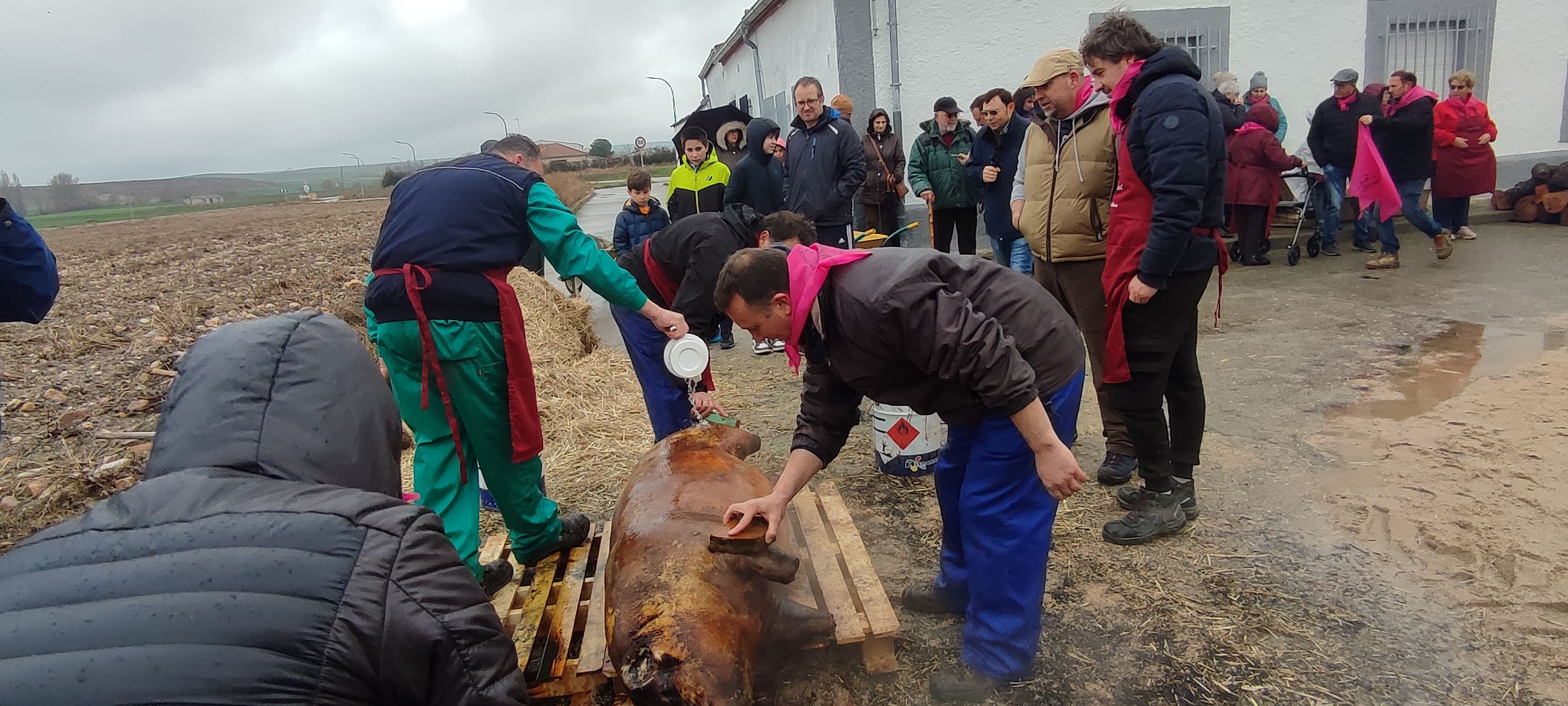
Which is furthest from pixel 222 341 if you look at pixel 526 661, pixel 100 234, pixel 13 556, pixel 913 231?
pixel 100 234

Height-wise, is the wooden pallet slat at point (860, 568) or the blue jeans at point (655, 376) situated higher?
the blue jeans at point (655, 376)

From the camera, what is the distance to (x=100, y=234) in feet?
81.9

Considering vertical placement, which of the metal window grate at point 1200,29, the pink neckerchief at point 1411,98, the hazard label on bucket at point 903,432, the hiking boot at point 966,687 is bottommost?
the hiking boot at point 966,687

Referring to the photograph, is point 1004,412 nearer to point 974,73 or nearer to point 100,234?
point 974,73

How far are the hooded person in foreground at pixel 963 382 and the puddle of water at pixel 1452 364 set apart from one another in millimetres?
3076

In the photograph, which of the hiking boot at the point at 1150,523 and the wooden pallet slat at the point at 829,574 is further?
the hiking boot at the point at 1150,523

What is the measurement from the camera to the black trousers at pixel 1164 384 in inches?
136

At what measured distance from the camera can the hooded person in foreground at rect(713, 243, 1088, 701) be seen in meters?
2.35

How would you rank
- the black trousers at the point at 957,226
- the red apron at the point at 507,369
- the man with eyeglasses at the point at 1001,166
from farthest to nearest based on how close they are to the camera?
the black trousers at the point at 957,226, the man with eyeglasses at the point at 1001,166, the red apron at the point at 507,369

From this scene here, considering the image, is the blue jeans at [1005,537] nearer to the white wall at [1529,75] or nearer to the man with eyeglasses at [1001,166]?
the man with eyeglasses at [1001,166]

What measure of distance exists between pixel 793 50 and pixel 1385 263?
27.6 feet

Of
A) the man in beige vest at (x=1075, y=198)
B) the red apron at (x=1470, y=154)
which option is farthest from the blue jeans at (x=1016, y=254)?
the red apron at (x=1470, y=154)

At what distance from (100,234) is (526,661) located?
29.4 metres

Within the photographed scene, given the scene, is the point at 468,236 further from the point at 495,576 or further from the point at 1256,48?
the point at 1256,48
